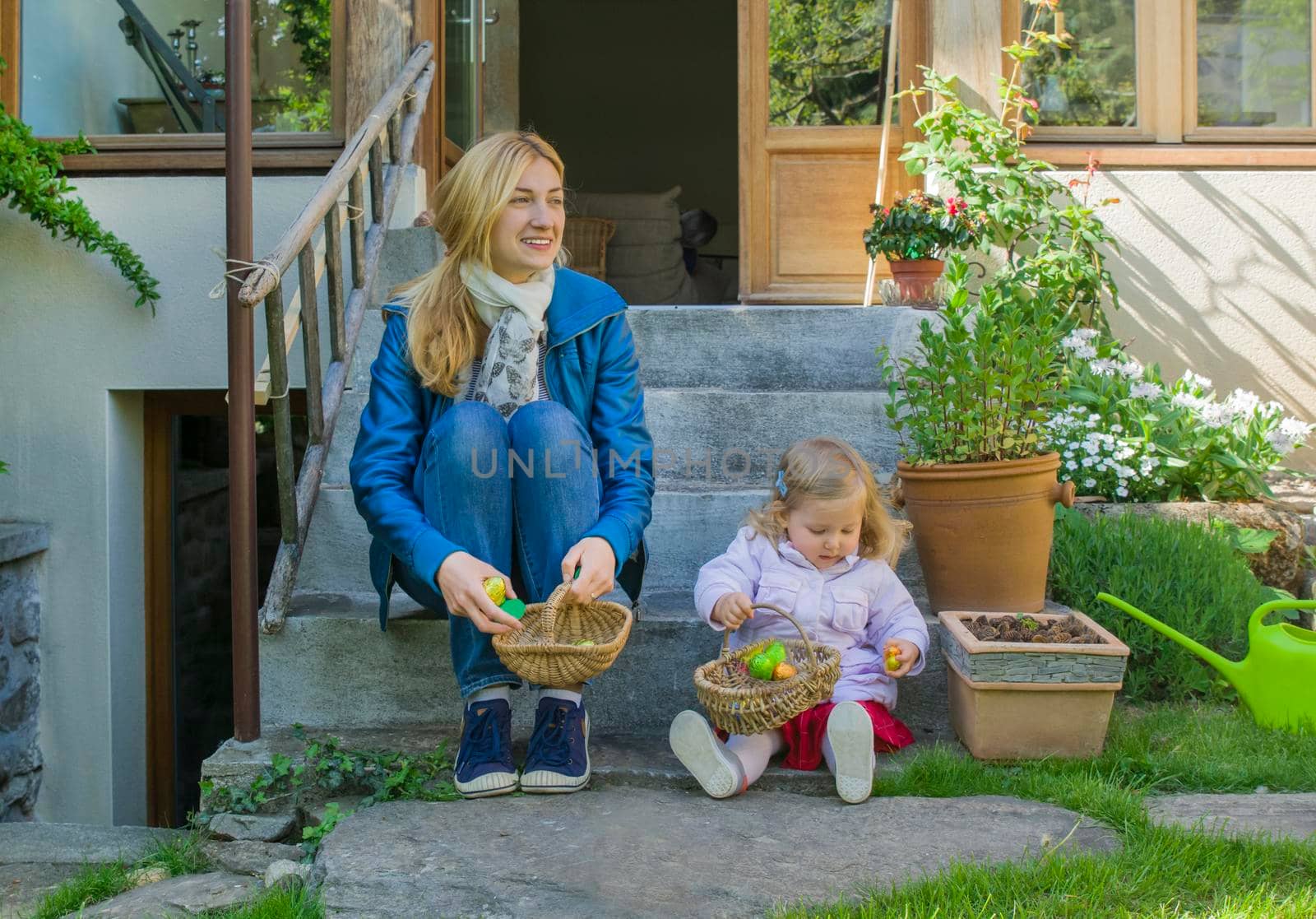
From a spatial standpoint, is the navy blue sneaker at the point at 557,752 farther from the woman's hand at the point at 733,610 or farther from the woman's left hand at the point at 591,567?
the woman's hand at the point at 733,610

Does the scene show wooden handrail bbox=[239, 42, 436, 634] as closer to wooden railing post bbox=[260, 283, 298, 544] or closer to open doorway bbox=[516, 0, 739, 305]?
wooden railing post bbox=[260, 283, 298, 544]

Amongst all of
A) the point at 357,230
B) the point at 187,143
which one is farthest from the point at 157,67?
the point at 357,230

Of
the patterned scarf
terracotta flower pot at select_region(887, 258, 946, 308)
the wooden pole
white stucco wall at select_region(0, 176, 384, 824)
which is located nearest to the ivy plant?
white stucco wall at select_region(0, 176, 384, 824)

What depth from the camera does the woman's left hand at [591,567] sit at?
2012 mm

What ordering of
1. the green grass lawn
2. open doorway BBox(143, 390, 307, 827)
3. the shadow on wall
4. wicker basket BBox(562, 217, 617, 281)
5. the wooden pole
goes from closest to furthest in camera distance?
the green grass lawn
open doorway BBox(143, 390, 307, 827)
the shadow on wall
the wooden pole
wicker basket BBox(562, 217, 617, 281)

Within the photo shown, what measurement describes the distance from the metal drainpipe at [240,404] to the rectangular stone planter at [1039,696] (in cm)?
136

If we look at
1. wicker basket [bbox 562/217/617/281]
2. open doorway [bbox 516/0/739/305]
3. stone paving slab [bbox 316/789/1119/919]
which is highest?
open doorway [bbox 516/0/739/305]

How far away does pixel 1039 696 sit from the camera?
7.14 ft

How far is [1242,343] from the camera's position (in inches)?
170

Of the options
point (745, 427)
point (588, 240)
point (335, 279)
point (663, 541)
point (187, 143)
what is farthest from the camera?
point (588, 240)

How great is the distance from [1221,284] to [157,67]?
3.94m

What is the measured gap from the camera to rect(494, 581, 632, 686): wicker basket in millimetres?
1964

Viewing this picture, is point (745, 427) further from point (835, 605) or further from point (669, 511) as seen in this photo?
point (835, 605)

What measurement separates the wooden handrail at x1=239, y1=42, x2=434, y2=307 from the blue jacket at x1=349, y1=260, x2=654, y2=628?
0.25 metres
